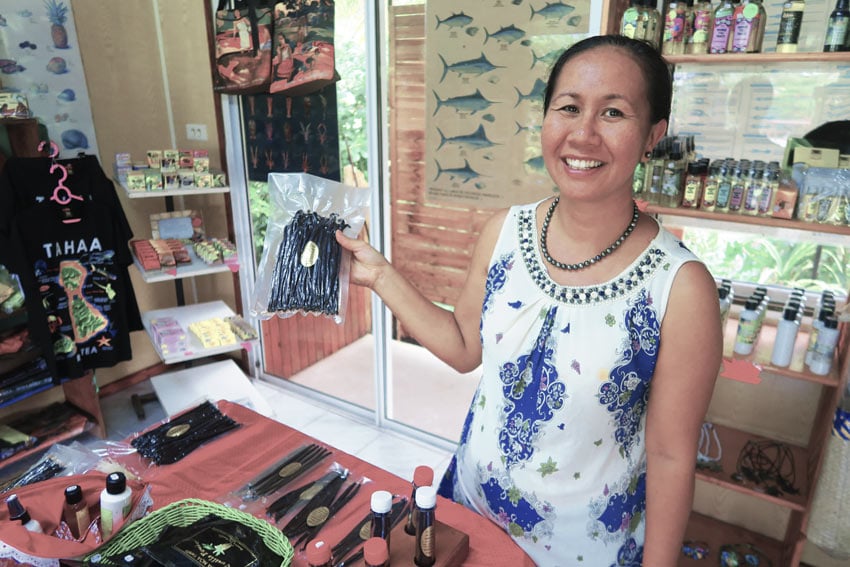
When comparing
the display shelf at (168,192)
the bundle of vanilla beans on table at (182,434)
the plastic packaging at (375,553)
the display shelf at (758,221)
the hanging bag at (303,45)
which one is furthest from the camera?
the display shelf at (168,192)

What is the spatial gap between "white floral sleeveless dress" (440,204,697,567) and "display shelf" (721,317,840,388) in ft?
3.09

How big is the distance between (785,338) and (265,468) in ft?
5.15

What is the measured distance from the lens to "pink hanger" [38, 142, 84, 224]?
7.83 ft

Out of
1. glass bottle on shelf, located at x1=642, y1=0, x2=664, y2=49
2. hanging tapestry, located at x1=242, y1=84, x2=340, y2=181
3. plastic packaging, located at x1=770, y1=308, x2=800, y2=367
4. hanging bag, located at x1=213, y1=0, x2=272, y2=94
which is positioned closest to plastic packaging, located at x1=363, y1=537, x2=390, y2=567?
plastic packaging, located at x1=770, y1=308, x2=800, y2=367

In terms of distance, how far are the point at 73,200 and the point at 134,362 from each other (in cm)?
128

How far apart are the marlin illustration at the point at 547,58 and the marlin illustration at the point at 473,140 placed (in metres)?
0.33

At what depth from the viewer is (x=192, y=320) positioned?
3.14 meters

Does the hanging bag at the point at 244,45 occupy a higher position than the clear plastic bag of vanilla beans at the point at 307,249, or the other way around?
the hanging bag at the point at 244,45

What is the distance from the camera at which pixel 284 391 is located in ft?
11.4

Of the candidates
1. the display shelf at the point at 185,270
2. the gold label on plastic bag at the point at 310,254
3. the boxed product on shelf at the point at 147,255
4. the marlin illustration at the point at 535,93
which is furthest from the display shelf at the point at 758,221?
the boxed product on shelf at the point at 147,255

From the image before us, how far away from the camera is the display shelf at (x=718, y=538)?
6.88 feet

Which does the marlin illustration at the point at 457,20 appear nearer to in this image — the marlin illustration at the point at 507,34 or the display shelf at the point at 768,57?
the marlin illustration at the point at 507,34

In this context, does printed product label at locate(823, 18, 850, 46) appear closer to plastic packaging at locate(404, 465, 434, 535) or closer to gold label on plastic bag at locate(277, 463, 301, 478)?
plastic packaging at locate(404, 465, 434, 535)

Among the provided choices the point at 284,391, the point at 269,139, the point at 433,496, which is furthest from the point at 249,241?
the point at 433,496
